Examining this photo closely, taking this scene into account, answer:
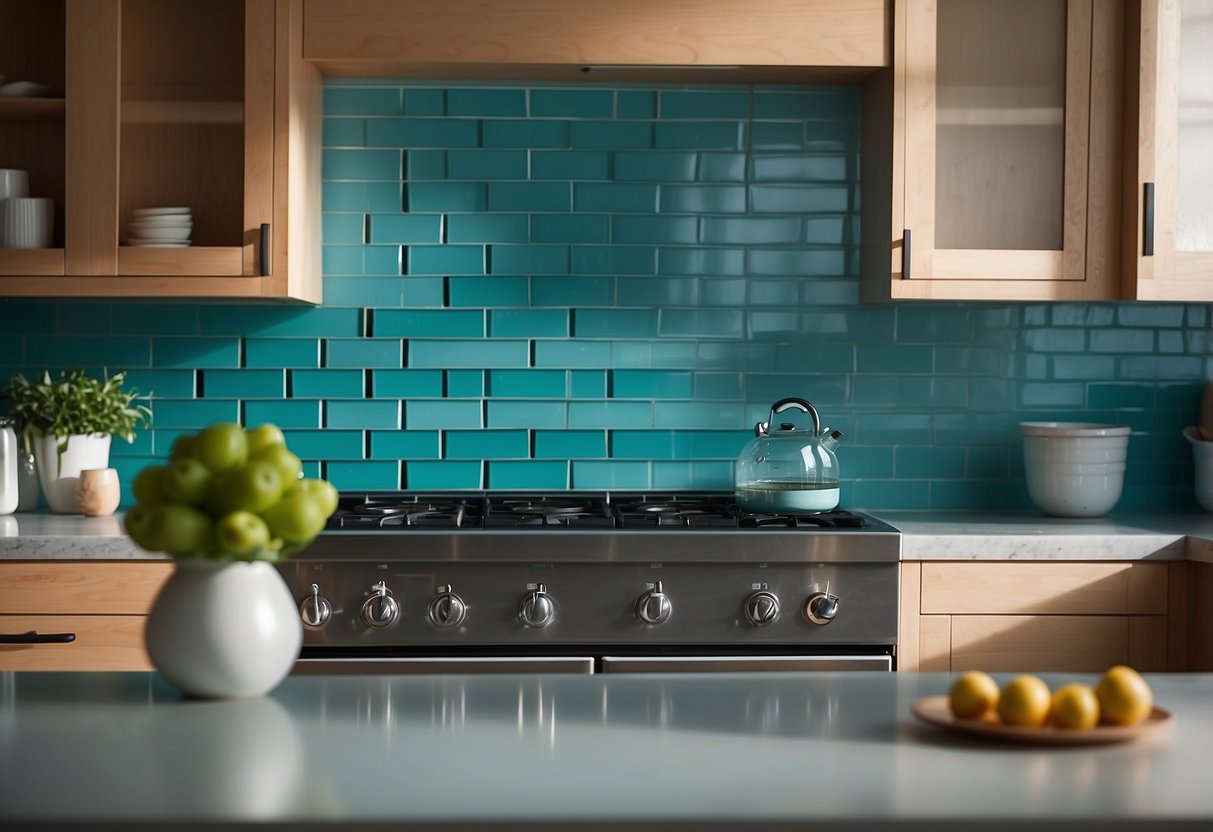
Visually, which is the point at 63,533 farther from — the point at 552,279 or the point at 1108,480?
the point at 1108,480

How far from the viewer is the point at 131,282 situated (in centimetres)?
311

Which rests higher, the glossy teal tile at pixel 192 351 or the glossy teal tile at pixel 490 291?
the glossy teal tile at pixel 490 291

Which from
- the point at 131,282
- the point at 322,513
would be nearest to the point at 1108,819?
the point at 322,513

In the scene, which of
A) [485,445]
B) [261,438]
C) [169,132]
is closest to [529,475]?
[485,445]

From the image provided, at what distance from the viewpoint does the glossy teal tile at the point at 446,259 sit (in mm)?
3512

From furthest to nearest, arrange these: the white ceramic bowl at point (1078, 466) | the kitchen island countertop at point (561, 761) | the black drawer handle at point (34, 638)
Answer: the white ceramic bowl at point (1078, 466), the black drawer handle at point (34, 638), the kitchen island countertop at point (561, 761)

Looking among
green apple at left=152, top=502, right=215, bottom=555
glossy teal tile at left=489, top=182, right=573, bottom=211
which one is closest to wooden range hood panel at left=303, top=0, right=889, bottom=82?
glossy teal tile at left=489, top=182, right=573, bottom=211

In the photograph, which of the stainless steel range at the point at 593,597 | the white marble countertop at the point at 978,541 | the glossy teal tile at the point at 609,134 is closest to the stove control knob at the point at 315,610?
the stainless steel range at the point at 593,597

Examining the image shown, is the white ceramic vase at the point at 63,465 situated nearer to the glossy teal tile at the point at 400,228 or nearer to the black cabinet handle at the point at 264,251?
the black cabinet handle at the point at 264,251

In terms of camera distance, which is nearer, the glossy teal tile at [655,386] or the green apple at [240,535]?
the green apple at [240,535]

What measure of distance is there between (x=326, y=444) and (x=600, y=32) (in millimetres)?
1297

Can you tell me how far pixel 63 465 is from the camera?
3258 mm

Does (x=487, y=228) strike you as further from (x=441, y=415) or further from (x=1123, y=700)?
(x=1123, y=700)

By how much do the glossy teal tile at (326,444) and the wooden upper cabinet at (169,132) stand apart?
1.59 feet
